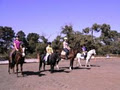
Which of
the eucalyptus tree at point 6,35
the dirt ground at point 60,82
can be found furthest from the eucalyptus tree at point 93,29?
the dirt ground at point 60,82

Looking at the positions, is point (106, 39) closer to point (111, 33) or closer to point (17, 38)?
point (111, 33)

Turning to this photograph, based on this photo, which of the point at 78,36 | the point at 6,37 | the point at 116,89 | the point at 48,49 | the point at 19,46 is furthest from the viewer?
the point at 6,37

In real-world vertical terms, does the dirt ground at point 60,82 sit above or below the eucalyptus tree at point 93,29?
below

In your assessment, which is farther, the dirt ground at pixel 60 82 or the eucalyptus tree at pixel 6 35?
the eucalyptus tree at pixel 6 35

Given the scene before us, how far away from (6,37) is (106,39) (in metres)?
33.9

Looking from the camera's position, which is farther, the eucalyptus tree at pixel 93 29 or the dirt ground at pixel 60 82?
the eucalyptus tree at pixel 93 29

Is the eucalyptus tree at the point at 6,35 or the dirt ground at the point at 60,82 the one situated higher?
the eucalyptus tree at the point at 6,35

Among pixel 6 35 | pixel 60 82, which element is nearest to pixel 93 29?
pixel 6 35

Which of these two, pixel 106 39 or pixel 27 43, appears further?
pixel 27 43

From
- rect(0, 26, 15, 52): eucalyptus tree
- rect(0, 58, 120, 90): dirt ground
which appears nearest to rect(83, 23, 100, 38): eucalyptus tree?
rect(0, 26, 15, 52): eucalyptus tree

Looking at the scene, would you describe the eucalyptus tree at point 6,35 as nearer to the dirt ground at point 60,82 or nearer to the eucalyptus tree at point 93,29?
the eucalyptus tree at point 93,29

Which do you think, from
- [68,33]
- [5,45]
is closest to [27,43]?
[5,45]

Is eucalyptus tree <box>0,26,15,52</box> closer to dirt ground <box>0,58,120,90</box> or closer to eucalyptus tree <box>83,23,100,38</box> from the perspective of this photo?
eucalyptus tree <box>83,23,100,38</box>

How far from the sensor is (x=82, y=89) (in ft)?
36.4
